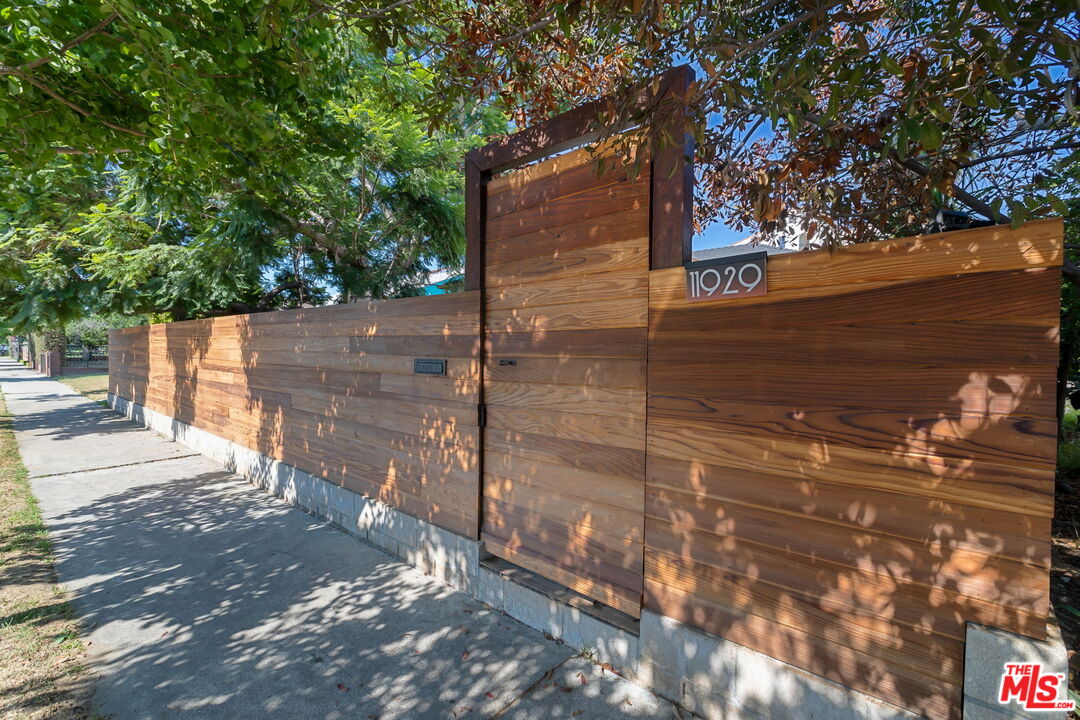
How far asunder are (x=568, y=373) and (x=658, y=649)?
162 centimetres

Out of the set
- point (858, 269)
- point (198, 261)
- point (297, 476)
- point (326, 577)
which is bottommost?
point (326, 577)

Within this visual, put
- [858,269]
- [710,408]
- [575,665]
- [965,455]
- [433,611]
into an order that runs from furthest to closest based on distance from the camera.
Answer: [433,611] < [575,665] < [710,408] < [858,269] < [965,455]

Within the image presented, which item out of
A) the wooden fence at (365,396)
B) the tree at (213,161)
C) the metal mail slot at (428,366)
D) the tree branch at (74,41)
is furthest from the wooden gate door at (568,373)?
the tree branch at (74,41)

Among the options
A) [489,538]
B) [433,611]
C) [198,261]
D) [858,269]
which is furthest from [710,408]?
[198,261]

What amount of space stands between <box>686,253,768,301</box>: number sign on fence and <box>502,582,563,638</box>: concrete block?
6.88 ft

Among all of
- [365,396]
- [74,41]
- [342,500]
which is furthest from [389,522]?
[74,41]

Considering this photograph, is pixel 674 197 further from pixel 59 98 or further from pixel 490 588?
pixel 59 98

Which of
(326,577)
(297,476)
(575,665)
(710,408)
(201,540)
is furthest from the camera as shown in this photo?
(297,476)

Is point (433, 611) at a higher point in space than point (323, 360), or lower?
lower

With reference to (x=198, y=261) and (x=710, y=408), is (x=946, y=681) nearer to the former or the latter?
(x=710, y=408)

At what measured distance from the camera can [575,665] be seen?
2.87m

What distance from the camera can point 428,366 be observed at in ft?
13.0

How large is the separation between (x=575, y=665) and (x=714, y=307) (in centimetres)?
222

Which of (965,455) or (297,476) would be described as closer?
(965,455)
